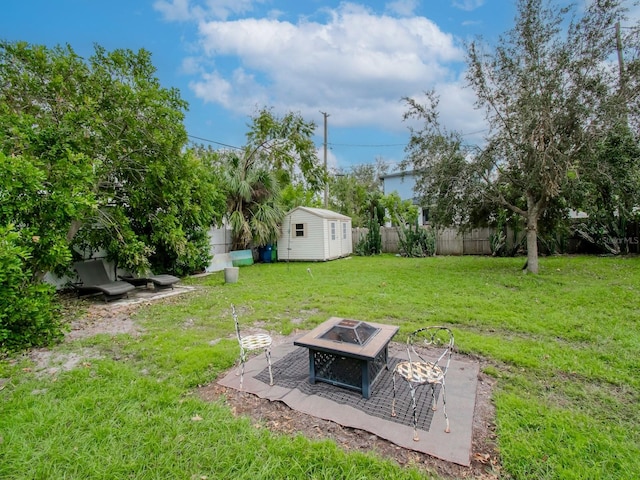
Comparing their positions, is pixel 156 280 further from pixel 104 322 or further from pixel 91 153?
pixel 91 153

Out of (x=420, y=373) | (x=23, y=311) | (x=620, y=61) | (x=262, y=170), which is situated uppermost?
(x=620, y=61)

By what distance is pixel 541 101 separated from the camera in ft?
22.2

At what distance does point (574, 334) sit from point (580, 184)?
15.7 feet

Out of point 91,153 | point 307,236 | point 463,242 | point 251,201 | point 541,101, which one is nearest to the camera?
point 91,153

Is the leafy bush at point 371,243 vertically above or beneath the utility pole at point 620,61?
beneath

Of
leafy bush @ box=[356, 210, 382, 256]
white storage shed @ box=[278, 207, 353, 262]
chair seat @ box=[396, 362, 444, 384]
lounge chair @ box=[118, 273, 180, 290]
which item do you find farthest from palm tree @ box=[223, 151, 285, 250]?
chair seat @ box=[396, 362, 444, 384]

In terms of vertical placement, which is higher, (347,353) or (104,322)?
(347,353)

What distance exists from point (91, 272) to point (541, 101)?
35.5 ft

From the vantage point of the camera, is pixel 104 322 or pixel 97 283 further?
pixel 97 283

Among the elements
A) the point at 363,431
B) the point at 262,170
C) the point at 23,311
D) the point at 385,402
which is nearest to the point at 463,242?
the point at 262,170

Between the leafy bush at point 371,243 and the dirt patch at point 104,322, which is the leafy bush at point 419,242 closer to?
the leafy bush at point 371,243

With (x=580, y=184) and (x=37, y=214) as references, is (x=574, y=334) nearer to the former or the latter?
(x=580, y=184)

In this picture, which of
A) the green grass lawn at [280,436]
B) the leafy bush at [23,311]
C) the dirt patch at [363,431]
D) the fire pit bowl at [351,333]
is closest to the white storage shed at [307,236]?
the green grass lawn at [280,436]

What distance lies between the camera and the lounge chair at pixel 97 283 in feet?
20.9
